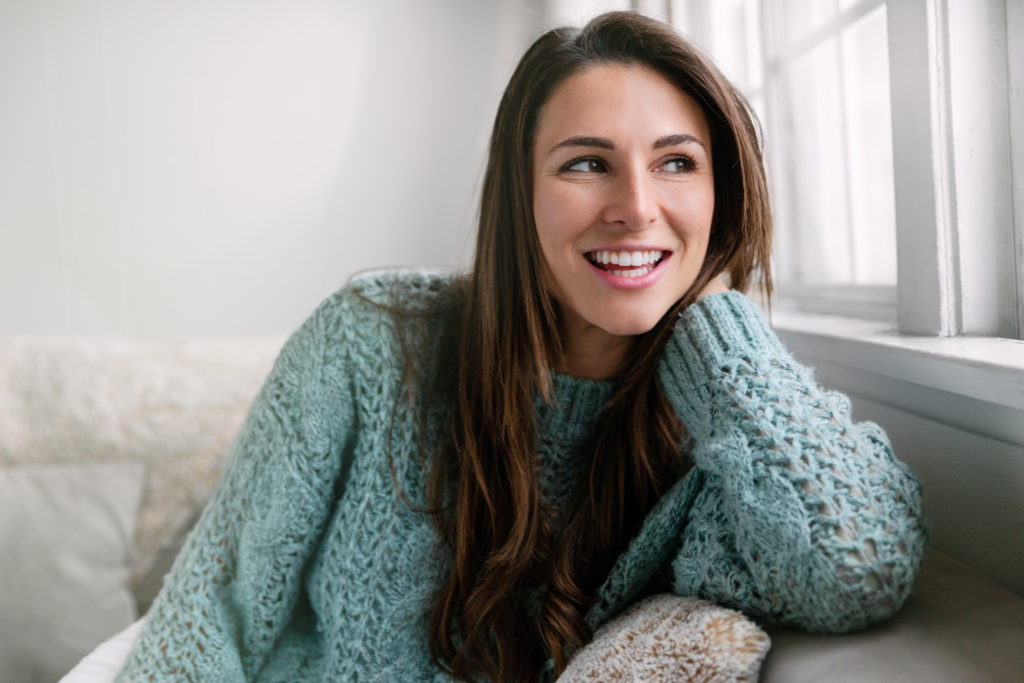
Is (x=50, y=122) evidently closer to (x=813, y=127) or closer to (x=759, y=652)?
(x=813, y=127)

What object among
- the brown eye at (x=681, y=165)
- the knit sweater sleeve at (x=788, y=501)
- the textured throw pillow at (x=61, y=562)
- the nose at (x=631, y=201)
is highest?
the brown eye at (x=681, y=165)

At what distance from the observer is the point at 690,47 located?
3.37ft

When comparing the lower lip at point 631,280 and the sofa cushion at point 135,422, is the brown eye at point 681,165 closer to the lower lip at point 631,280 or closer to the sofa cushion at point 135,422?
the lower lip at point 631,280

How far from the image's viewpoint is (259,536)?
1.06m

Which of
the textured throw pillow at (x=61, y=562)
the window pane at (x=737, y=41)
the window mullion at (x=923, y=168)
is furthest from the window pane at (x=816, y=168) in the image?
the textured throw pillow at (x=61, y=562)

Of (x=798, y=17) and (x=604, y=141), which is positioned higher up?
(x=798, y=17)

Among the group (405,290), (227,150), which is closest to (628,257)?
(405,290)

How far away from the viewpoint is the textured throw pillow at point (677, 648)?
679mm

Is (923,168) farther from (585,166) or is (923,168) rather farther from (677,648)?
(677,648)

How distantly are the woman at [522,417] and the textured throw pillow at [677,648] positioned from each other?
9cm

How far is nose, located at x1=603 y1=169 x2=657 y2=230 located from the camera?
97 cm

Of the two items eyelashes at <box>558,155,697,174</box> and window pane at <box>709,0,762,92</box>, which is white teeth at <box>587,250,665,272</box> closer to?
eyelashes at <box>558,155,697,174</box>

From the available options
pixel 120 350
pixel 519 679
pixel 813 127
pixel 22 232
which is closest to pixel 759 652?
pixel 519 679

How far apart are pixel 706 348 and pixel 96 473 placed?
132 centimetres
